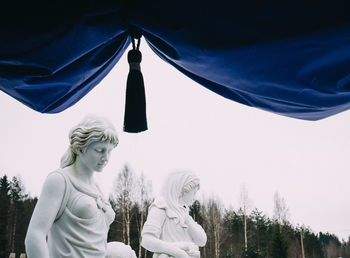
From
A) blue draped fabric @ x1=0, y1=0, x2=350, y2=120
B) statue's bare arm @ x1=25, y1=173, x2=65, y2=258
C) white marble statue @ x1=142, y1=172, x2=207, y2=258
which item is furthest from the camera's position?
white marble statue @ x1=142, y1=172, x2=207, y2=258

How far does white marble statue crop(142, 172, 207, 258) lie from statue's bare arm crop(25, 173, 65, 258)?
213 centimetres

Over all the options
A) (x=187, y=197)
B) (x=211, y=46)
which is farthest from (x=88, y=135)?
(x=187, y=197)

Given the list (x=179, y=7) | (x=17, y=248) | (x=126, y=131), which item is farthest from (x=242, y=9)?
(x=17, y=248)

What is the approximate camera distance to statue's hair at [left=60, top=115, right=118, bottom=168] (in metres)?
2.43

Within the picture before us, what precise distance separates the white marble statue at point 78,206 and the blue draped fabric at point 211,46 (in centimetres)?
74

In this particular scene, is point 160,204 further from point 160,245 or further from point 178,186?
point 160,245

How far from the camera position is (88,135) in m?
2.44

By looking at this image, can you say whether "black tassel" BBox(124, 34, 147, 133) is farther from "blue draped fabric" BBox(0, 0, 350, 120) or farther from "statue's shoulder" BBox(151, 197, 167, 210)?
"statue's shoulder" BBox(151, 197, 167, 210)

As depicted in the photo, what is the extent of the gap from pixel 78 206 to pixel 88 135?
0.44 m

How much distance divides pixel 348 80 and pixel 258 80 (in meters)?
0.67

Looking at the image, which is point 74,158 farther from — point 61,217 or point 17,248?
point 17,248

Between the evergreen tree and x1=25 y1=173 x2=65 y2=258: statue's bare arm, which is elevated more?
the evergreen tree

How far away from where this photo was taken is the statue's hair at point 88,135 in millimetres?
2434

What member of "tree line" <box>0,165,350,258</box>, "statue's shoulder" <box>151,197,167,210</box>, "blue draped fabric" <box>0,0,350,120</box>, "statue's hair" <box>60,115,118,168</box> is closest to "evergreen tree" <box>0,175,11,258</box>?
"tree line" <box>0,165,350,258</box>
